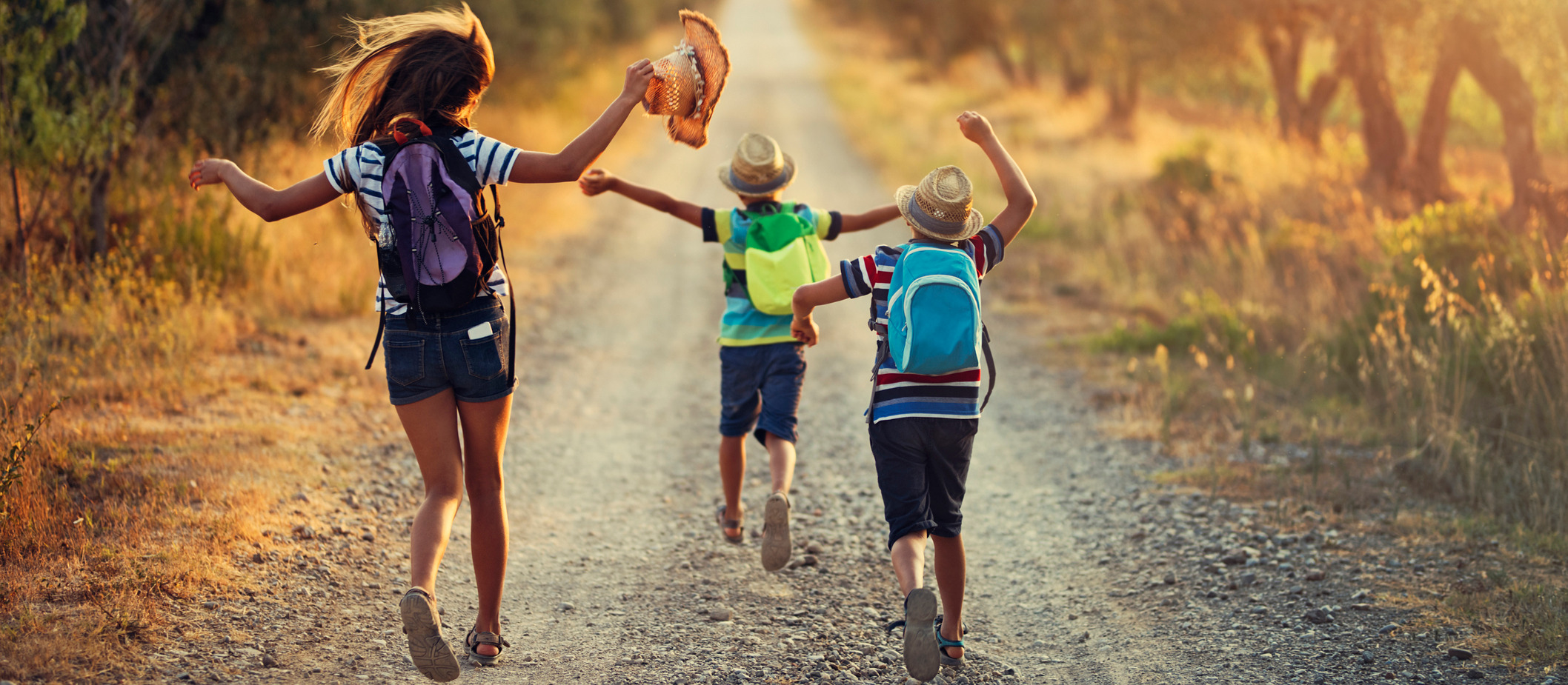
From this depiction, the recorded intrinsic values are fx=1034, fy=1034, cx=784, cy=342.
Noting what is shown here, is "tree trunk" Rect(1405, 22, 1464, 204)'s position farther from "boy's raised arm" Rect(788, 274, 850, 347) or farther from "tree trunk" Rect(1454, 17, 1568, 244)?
"boy's raised arm" Rect(788, 274, 850, 347)

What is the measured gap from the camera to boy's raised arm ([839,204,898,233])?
13.9ft

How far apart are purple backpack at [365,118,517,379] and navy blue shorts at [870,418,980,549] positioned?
143 cm

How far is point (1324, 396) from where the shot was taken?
262 inches

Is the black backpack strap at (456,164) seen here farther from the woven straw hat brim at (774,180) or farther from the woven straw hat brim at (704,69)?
the woven straw hat brim at (774,180)

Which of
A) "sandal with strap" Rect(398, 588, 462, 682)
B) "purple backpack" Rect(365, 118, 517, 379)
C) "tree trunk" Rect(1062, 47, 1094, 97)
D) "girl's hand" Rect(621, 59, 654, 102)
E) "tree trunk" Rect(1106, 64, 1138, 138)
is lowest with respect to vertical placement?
"sandal with strap" Rect(398, 588, 462, 682)

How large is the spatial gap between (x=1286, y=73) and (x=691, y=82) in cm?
1386

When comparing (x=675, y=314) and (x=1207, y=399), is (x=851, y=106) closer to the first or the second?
(x=675, y=314)

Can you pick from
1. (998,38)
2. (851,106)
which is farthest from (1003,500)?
(998,38)

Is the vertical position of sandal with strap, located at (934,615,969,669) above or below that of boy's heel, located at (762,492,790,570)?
below

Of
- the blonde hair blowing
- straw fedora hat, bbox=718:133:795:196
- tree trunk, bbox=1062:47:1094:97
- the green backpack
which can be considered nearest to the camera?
the blonde hair blowing

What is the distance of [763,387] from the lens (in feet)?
14.8

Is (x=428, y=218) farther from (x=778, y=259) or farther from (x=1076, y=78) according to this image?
(x=1076, y=78)

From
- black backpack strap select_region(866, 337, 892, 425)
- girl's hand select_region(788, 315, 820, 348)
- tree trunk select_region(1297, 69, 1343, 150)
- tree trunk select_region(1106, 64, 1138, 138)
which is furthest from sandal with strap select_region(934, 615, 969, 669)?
tree trunk select_region(1106, 64, 1138, 138)

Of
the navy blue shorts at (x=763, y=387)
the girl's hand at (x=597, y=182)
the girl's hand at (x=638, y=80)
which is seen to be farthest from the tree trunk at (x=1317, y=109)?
the girl's hand at (x=638, y=80)
